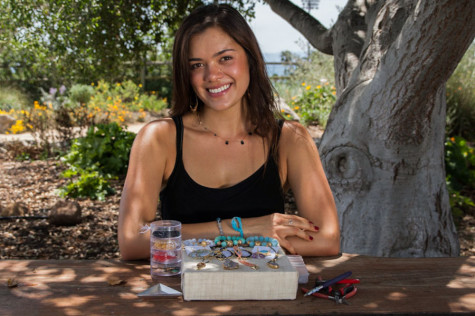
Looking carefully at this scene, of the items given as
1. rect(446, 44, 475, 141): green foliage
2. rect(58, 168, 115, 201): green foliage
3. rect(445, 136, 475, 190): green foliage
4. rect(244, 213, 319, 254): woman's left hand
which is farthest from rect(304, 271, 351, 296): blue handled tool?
rect(446, 44, 475, 141): green foliage

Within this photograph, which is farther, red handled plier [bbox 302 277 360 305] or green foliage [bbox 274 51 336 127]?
green foliage [bbox 274 51 336 127]

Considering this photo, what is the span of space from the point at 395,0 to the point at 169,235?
8.07 feet

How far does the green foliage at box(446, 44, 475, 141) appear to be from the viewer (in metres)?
8.23

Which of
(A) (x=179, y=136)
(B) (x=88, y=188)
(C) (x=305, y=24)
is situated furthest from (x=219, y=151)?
(B) (x=88, y=188)

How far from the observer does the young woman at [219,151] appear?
2.10 meters

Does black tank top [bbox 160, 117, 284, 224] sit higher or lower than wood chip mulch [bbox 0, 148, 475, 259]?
higher

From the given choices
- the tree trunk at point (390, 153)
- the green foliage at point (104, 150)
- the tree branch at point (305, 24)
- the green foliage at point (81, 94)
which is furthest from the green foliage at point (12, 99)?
the tree trunk at point (390, 153)

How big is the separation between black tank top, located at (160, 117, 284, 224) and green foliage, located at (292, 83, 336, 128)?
6588 mm

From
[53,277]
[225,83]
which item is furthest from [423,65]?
[53,277]

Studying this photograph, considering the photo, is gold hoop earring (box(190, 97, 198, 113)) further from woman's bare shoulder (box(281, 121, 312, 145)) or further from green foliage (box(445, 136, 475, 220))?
green foliage (box(445, 136, 475, 220))

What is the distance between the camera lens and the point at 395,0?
328 cm

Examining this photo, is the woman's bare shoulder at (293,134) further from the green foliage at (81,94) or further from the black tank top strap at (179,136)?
the green foliage at (81,94)

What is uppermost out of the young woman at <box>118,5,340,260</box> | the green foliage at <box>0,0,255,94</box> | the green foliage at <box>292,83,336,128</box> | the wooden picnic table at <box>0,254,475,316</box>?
the green foliage at <box>0,0,255,94</box>

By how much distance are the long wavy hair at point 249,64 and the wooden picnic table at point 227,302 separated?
2.67 ft
